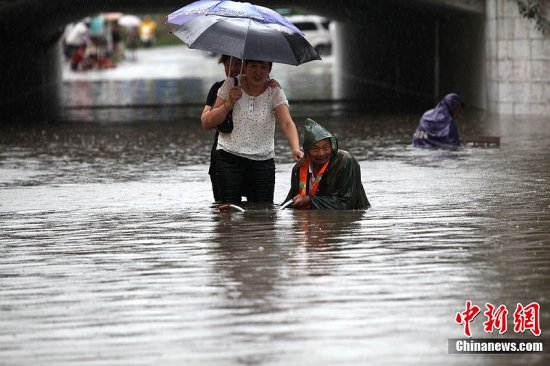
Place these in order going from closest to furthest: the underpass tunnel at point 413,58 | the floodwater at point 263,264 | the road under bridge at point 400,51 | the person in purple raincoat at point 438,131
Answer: the floodwater at point 263,264
the person in purple raincoat at point 438,131
the road under bridge at point 400,51
the underpass tunnel at point 413,58

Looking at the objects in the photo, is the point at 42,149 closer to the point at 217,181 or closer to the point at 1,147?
the point at 1,147

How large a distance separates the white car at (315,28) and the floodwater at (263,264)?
48.7 meters

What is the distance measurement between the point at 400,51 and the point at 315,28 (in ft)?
95.8

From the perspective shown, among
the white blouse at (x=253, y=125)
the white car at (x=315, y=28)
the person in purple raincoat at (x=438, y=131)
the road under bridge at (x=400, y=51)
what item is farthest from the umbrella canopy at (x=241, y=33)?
the white car at (x=315, y=28)

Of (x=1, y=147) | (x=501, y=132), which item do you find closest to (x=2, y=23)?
(x=1, y=147)

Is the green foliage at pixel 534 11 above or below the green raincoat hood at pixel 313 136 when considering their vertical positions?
above

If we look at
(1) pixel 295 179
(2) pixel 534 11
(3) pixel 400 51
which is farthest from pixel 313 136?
(3) pixel 400 51

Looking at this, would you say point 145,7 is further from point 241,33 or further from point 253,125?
point 241,33

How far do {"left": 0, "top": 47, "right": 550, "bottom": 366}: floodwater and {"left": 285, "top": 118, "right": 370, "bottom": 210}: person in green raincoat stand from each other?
11cm

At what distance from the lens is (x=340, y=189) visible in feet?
32.2

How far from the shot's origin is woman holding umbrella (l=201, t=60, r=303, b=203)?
941 cm

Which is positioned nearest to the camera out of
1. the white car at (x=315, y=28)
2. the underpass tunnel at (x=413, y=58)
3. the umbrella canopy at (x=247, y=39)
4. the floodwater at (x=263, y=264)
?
the floodwater at (x=263, y=264)

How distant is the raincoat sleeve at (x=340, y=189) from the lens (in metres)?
9.61

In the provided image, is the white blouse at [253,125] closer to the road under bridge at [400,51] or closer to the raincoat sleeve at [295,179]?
the raincoat sleeve at [295,179]
